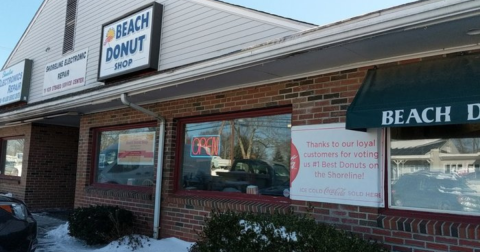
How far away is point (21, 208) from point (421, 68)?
504 cm

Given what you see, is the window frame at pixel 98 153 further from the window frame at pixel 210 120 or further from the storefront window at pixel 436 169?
the storefront window at pixel 436 169

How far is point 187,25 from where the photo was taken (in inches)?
293

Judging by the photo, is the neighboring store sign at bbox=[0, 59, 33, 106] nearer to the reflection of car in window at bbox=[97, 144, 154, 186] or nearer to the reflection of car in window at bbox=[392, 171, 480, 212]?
the reflection of car in window at bbox=[97, 144, 154, 186]

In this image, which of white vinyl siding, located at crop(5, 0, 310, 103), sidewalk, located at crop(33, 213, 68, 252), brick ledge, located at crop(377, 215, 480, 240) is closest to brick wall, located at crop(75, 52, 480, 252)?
brick ledge, located at crop(377, 215, 480, 240)

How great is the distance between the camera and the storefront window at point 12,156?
41.0 feet

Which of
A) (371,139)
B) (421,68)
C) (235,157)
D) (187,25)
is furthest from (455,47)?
(187,25)

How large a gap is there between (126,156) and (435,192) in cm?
625

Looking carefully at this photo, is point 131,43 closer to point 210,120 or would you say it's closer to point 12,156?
point 210,120

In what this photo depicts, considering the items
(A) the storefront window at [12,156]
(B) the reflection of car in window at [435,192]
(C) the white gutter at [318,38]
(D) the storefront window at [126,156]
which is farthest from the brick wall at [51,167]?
(B) the reflection of car in window at [435,192]

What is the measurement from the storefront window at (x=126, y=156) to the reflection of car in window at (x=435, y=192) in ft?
15.3

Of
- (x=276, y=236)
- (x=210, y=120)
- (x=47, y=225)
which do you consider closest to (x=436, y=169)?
(x=276, y=236)

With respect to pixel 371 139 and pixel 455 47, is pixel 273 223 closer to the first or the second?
pixel 371 139

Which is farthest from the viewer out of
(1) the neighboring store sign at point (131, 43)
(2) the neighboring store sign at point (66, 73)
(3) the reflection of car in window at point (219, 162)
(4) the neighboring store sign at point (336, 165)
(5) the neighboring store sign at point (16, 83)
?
(5) the neighboring store sign at point (16, 83)

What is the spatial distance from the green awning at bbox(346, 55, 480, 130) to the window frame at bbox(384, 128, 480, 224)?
548 millimetres
